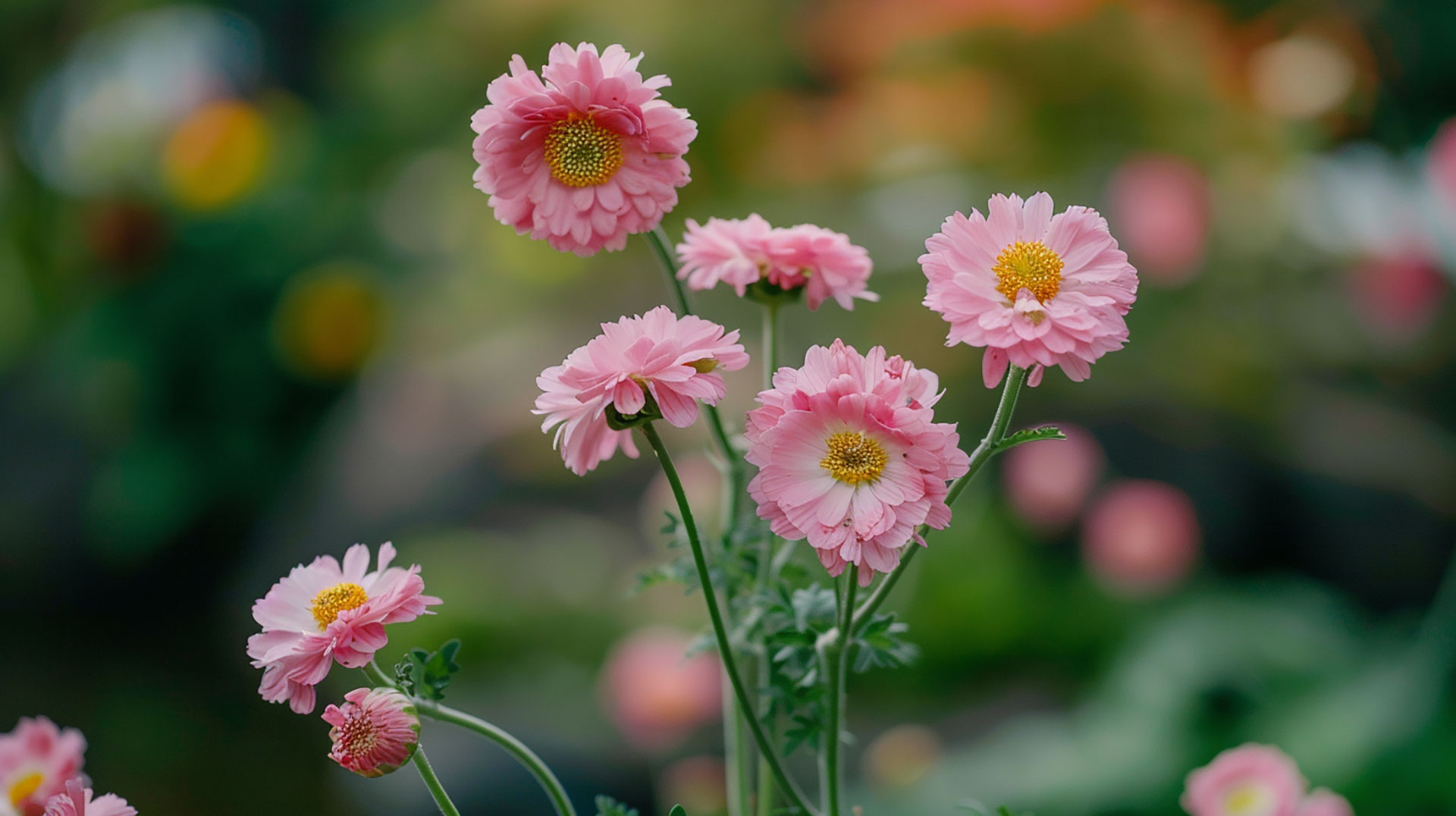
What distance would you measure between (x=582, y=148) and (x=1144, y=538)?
111cm

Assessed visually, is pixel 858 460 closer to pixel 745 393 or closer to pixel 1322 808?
pixel 1322 808

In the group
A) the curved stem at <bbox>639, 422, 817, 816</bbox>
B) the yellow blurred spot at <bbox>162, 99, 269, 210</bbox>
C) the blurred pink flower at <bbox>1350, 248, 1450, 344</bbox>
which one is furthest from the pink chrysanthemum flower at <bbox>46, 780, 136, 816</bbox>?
the yellow blurred spot at <bbox>162, 99, 269, 210</bbox>

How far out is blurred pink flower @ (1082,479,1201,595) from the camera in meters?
1.22

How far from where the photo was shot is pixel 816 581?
295mm

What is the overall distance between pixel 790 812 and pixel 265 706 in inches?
57.8

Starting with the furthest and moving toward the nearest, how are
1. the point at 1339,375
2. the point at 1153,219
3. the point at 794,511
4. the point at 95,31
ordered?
the point at 95,31
the point at 1339,375
the point at 1153,219
the point at 794,511

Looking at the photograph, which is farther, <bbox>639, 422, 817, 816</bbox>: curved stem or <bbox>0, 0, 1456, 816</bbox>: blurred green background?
<bbox>0, 0, 1456, 816</bbox>: blurred green background

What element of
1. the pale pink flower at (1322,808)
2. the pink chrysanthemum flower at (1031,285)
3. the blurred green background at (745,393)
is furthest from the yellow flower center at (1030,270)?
the blurred green background at (745,393)

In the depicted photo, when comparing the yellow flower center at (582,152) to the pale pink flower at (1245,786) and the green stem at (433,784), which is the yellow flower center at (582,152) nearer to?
the green stem at (433,784)

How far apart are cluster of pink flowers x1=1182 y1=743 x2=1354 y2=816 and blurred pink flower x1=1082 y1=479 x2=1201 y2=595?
871mm

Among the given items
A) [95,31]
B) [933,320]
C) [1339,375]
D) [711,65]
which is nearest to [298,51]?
[95,31]

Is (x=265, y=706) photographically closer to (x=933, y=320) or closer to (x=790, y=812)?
(x=933, y=320)

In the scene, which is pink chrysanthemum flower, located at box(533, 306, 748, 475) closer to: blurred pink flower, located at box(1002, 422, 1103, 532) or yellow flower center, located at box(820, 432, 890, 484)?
yellow flower center, located at box(820, 432, 890, 484)

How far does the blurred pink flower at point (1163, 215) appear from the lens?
52.9 inches
